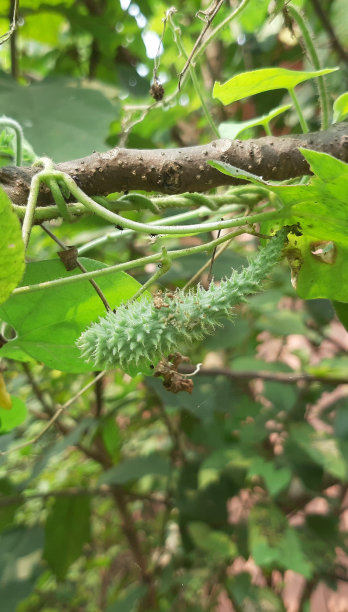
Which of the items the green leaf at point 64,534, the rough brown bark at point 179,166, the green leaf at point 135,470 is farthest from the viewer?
the green leaf at point 64,534

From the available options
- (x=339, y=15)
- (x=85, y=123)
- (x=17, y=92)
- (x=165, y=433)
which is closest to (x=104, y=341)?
(x=85, y=123)

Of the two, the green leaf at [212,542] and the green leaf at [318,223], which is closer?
the green leaf at [318,223]

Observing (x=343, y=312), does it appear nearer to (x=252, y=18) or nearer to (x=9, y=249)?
(x=9, y=249)

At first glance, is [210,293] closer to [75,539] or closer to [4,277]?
[4,277]

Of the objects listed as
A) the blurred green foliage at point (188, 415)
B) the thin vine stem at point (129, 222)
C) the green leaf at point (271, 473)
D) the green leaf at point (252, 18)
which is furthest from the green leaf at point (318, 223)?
the green leaf at point (252, 18)

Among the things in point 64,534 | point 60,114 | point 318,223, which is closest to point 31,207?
point 318,223

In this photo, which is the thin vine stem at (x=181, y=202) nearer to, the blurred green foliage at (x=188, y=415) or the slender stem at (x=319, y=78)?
the slender stem at (x=319, y=78)

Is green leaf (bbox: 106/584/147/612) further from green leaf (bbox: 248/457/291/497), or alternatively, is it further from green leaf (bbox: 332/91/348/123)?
green leaf (bbox: 332/91/348/123)
